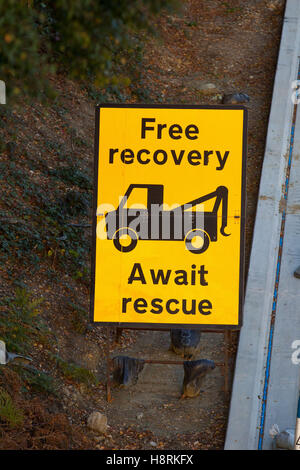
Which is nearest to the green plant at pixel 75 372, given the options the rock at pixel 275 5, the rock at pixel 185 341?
the rock at pixel 185 341

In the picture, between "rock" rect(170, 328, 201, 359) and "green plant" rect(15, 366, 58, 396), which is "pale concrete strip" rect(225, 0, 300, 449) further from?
"green plant" rect(15, 366, 58, 396)

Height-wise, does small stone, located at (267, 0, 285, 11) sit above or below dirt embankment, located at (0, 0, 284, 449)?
above

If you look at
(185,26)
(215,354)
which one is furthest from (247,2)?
(215,354)

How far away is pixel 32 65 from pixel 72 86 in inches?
354

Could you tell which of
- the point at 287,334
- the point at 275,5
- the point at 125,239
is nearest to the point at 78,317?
the point at 125,239

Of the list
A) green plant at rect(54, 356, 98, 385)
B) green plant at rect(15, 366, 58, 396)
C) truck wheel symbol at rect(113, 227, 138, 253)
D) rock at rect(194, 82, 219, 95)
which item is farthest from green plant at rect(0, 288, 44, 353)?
rock at rect(194, 82, 219, 95)

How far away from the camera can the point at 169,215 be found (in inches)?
274

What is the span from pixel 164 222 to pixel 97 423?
6.61 ft

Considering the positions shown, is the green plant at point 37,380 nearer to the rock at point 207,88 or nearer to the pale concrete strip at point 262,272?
the pale concrete strip at point 262,272

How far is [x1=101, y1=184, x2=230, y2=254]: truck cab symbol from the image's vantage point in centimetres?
693

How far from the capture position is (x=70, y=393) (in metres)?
7.45

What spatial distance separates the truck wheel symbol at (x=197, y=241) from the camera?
699cm
